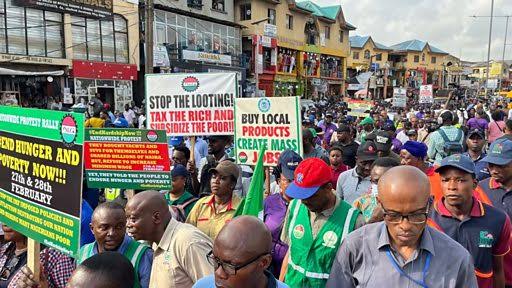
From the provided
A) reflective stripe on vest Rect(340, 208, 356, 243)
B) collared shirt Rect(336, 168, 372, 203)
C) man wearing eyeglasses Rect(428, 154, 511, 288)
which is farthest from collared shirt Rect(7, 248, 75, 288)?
collared shirt Rect(336, 168, 372, 203)

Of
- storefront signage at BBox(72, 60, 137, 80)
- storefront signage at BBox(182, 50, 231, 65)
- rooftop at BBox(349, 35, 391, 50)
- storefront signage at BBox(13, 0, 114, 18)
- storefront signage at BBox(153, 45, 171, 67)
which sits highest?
rooftop at BBox(349, 35, 391, 50)

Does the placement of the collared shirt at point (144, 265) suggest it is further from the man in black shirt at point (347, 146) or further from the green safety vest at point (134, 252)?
the man in black shirt at point (347, 146)

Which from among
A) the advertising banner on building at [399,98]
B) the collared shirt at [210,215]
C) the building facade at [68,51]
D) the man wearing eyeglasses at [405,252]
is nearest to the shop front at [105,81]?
the building facade at [68,51]

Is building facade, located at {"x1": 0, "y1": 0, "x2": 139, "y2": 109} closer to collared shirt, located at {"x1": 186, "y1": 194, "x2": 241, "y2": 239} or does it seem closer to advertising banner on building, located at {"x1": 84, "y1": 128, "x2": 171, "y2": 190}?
advertising banner on building, located at {"x1": 84, "y1": 128, "x2": 171, "y2": 190}

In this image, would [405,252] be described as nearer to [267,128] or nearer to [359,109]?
[267,128]

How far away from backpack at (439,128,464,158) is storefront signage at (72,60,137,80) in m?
18.7

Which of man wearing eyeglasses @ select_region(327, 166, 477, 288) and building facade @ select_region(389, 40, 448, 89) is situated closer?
man wearing eyeglasses @ select_region(327, 166, 477, 288)

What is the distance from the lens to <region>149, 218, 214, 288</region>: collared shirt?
261 centimetres

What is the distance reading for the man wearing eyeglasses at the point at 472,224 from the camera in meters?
2.69

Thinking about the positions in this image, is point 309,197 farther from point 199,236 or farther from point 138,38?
point 138,38

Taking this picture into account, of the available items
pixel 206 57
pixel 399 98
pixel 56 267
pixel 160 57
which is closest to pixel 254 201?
pixel 56 267

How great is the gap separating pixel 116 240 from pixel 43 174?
64cm

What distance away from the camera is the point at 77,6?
838 inches

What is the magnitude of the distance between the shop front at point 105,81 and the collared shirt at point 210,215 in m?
19.0
